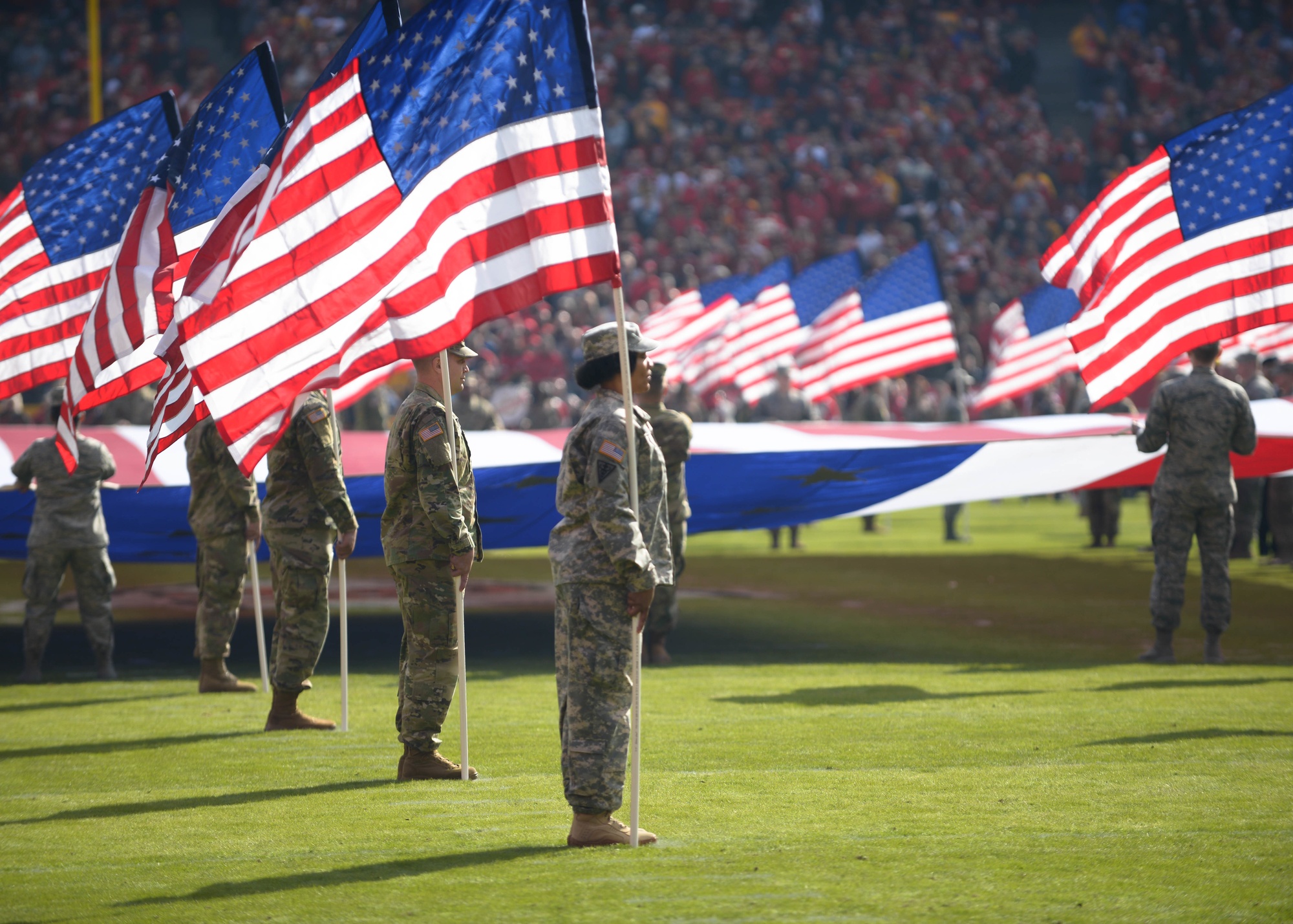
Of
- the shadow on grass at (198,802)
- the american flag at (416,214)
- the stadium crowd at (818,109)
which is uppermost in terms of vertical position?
the stadium crowd at (818,109)

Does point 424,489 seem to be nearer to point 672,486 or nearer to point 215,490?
point 215,490

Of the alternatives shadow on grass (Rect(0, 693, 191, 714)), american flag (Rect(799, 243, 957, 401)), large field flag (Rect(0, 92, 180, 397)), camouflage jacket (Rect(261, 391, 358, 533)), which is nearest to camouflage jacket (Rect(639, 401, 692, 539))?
camouflage jacket (Rect(261, 391, 358, 533))

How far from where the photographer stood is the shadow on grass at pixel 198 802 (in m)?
5.06

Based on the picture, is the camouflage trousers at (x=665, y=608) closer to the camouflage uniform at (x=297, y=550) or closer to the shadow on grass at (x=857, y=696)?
the shadow on grass at (x=857, y=696)

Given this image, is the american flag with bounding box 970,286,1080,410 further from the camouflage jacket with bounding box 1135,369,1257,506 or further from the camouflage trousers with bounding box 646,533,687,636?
the camouflage trousers with bounding box 646,533,687,636

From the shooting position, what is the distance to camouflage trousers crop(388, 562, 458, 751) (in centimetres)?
546

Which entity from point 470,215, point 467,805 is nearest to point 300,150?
point 470,215

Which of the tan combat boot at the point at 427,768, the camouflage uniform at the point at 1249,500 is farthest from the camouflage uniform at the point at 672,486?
the camouflage uniform at the point at 1249,500

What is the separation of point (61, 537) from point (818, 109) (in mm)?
24338

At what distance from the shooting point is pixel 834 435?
11.4 meters

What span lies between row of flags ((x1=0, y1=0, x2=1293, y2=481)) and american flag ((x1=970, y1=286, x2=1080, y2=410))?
7.08 meters

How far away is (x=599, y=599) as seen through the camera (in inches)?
170

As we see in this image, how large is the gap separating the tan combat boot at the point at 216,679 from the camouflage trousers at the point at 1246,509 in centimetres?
941

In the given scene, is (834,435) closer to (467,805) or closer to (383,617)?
(383,617)
